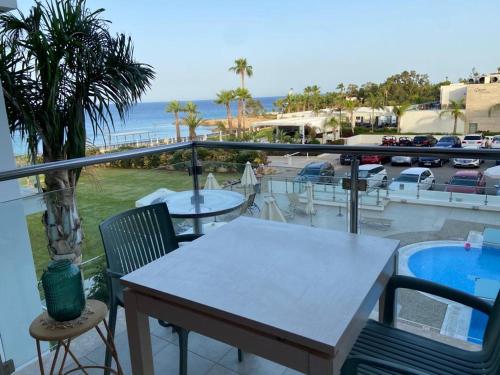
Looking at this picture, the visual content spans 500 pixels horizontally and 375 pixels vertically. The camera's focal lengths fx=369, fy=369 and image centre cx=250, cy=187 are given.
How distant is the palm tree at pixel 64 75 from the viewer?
381 centimetres

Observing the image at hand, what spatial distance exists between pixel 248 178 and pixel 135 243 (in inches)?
53.8

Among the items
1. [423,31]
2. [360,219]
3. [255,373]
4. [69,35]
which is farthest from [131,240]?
[423,31]

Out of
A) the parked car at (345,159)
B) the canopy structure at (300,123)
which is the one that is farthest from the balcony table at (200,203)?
the canopy structure at (300,123)

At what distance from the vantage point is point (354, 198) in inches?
99.2

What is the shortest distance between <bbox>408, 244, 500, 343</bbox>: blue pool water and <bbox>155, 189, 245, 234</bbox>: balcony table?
136 cm

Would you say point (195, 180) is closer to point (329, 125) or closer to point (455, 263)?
point (455, 263)

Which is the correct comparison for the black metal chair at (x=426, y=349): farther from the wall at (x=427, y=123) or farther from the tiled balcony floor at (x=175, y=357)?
the wall at (x=427, y=123)

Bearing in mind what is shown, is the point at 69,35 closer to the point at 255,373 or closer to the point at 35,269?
the point at 35,269

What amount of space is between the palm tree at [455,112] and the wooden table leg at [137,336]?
107 ft

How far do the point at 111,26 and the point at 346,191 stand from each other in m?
3.74

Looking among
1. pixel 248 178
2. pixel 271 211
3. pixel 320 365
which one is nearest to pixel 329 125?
pixel 248 178

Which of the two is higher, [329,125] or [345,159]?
[345,159]

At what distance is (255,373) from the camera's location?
2.09m

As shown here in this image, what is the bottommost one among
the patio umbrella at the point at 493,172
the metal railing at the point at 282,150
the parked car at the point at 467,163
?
the patio umbrella at the point at 493,172
